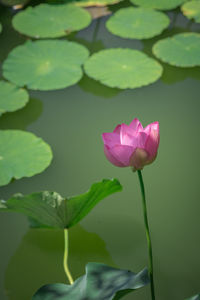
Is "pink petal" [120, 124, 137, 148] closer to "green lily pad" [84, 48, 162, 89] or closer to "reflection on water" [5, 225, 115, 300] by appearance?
"reflection on water" [5, 225, 115, 300]

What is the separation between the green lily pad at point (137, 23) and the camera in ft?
8.45

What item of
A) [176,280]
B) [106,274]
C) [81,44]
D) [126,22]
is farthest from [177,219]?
[126,22]

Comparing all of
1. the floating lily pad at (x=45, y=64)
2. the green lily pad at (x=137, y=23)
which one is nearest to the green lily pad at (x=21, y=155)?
the floating lily pad at (x=45, y=64)

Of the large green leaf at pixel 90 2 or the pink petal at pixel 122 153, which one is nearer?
the pink petal at pixel 122 153

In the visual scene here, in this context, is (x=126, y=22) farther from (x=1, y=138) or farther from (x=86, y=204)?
(x=86, y=204)

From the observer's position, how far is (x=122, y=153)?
1.14 m

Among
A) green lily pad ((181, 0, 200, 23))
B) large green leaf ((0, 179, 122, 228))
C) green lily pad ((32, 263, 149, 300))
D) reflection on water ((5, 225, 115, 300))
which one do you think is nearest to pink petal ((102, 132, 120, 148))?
large green leaf ((0, 179, 122, 228))

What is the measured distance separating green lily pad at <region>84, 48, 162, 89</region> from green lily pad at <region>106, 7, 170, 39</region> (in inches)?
7.8

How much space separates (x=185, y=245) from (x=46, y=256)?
1.51 ft

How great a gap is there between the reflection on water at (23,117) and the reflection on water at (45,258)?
58 cm

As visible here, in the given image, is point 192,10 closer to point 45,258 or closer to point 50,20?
point 50,20

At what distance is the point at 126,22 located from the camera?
267 cm

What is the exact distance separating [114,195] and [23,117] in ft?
1.96

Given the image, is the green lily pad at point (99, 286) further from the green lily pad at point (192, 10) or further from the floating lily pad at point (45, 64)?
the green lily pad at point (192, 10)
